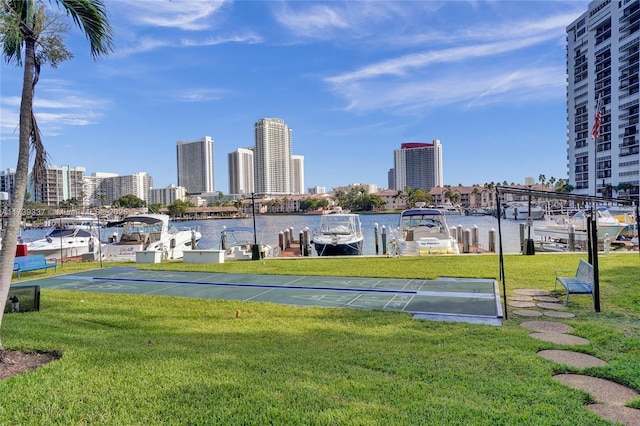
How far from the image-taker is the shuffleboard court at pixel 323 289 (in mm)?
8172

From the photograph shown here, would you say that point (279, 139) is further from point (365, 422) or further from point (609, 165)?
point (365, 422)

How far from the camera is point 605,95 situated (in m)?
81.9

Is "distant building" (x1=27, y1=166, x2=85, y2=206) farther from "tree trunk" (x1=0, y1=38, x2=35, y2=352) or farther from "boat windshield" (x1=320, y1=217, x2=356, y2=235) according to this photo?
"boat windshield" (x1=320, y1=217, x2=356, y2=235)

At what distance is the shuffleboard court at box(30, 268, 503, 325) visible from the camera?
26.8ft

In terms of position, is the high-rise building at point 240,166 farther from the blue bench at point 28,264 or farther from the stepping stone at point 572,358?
the stepping stone at point 572,358

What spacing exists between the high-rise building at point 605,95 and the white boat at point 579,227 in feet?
162

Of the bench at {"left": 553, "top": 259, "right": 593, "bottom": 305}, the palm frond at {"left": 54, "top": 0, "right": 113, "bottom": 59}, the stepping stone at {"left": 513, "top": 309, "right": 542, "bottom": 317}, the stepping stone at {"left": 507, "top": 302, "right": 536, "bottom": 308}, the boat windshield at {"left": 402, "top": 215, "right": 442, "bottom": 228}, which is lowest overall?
the stepping stone at {"left": 507, "top": 302, "right": 536, "bottom": 308}

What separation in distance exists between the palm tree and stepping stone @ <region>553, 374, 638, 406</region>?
632 cm

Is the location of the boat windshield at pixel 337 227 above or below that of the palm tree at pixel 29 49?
below

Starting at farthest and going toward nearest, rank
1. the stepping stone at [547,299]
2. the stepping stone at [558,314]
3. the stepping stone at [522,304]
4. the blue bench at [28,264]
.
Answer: the blue bench at [28,264], the stepping stone at [547,299], the stepping stone at [522,304], the stepping stone at [558,314]

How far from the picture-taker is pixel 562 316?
23.8ft

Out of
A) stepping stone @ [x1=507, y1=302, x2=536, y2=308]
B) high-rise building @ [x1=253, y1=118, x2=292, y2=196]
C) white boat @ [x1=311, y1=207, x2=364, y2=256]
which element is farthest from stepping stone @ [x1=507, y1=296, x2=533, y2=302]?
high-rise building @ [x1=253, y1=118, x2=292, y2=196]

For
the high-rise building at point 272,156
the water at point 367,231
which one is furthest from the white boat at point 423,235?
the high-rise building at point 272,156

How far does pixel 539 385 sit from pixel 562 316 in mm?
3593
